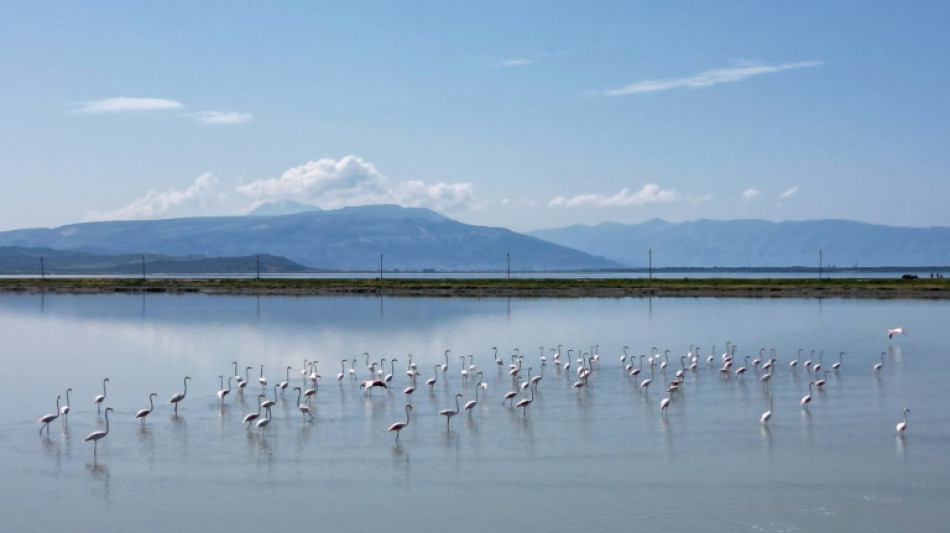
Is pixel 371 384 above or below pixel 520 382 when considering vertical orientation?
above

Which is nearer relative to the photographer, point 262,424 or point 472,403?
point 262,424

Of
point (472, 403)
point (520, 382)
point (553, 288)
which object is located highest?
point (553, 288)

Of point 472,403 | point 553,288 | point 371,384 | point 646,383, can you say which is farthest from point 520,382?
point 553,288

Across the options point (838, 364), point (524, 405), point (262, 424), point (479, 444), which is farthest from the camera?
point (838, 364)

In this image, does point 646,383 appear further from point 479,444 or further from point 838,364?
point 838,364

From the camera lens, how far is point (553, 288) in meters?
89.0

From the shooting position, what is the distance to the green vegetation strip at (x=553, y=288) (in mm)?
77312

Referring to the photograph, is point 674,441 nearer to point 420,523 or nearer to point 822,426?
point 822,426

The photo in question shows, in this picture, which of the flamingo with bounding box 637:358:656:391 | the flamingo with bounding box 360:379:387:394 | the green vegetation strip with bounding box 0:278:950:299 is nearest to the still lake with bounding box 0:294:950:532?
the flamingo with bounding box 637:358:656:391

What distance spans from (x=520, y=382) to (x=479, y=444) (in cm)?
838

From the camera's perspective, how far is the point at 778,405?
76.5 ft

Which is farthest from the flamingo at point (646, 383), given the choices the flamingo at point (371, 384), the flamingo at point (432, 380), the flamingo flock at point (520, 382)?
the flamingo at point (371, 384)

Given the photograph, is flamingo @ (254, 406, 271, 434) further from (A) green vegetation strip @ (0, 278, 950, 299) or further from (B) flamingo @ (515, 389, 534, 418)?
(A) green vegetation strip @ (0, 278, 950, 299)

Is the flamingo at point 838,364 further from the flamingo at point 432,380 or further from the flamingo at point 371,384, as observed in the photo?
the flamingo at point 371,384
